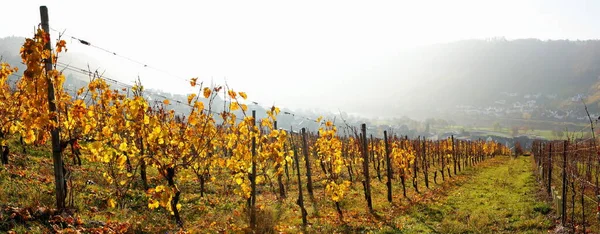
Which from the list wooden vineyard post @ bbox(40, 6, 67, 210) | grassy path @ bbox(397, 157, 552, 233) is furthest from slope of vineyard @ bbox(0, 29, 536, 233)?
grassy path @ bbox(397, 157, 552, 233)

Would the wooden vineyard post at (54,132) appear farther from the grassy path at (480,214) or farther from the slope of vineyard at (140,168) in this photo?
the grassy path at (480,214)

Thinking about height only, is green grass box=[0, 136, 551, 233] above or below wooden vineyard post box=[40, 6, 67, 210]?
below

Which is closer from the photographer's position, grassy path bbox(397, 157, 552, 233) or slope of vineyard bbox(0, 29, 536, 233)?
slope of vineyard bbox(0, 29, 536, 233)

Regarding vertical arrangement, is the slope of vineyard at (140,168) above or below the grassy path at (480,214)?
above

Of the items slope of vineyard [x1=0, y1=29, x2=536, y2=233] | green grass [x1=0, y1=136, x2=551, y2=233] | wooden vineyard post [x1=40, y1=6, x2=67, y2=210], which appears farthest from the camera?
green grass [x1=0, y1=136, x2=551, y2=233]

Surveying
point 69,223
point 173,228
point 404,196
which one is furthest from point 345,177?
point 69,223

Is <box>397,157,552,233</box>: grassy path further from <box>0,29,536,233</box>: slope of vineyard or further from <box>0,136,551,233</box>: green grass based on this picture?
<box>0,29,536,233</box>: slope of vineyard

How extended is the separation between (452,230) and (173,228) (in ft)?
29.8

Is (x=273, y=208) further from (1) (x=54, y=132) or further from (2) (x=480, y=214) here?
(1) (x=54, y=132)

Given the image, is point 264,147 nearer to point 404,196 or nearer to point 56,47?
point 56,47

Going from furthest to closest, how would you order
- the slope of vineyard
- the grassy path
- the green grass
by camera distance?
the grassy path
the green grass
the slope of vineyard

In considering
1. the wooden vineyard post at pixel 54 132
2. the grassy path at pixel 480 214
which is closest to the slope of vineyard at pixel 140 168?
the wooden vineyard post at pixel 54 132

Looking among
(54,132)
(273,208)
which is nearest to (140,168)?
(273,208)

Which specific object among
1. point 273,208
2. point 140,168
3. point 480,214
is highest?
point 140,168
